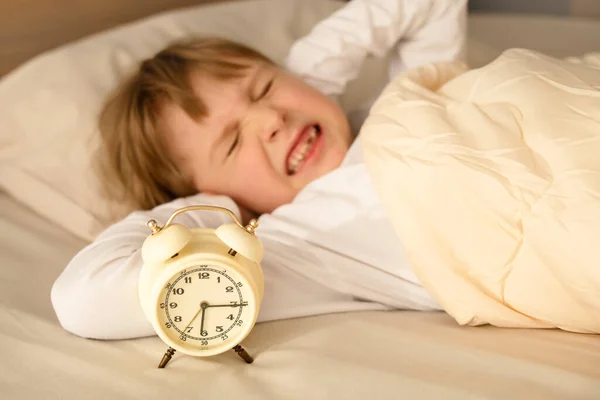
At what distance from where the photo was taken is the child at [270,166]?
95cm

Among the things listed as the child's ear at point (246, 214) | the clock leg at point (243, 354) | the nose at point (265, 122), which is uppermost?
the nose at point (265, 122)

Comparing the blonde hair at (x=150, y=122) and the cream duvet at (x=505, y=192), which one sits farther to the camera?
the blonde hair at (x=150, y=122)

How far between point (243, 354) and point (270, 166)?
43 cm

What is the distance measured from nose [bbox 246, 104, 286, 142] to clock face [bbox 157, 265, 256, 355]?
17.1 inches

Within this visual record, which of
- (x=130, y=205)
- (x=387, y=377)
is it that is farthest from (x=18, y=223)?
(x=387, y=377)

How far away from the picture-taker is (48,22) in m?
1.58

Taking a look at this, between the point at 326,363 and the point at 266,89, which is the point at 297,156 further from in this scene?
the point at 326,363

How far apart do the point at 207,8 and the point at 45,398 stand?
1.05 metres

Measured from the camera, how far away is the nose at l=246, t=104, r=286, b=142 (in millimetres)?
1163

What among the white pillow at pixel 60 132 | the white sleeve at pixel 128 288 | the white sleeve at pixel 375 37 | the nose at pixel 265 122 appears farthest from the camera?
the white sleeve at pixel 375 37

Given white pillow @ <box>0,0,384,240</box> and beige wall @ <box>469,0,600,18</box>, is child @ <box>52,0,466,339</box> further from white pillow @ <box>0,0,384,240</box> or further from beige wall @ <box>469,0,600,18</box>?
beige wall @ <box>469,0,600,18</box>

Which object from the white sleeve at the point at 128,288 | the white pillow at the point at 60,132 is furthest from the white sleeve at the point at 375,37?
the white sleeve at the point at 128,288

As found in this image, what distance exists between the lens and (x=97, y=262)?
0.93m

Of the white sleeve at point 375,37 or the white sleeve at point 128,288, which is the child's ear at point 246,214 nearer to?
the white sleeve at point 128,288
